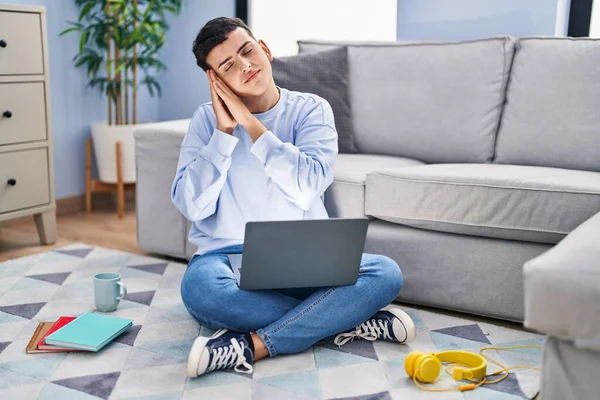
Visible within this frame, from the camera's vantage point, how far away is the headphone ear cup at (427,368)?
5.76ft

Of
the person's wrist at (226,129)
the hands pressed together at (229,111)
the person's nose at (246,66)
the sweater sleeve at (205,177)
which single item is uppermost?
the person's nose at (246,66)

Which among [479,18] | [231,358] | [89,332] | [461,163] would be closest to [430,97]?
[461,163]

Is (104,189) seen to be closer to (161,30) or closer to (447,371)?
(161,30)

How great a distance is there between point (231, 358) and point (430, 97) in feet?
4.51

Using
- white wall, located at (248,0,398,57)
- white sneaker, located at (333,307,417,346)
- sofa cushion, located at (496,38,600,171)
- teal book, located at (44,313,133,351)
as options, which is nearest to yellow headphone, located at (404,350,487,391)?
white sneaker, located at (333,307,417,346)

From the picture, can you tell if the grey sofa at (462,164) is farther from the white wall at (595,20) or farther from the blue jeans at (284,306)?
the white wall at (595,20)

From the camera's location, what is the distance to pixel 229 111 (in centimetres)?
203

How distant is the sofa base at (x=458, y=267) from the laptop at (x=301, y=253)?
1.52 feet

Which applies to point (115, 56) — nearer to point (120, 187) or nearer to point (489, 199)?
point (120, 187)

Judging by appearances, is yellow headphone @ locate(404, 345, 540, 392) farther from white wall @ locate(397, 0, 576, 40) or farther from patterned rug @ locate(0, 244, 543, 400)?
white wall @ locate(397, 0, 576, 40)

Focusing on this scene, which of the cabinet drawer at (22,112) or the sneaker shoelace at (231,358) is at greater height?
the cabinet drawer at (22,112)

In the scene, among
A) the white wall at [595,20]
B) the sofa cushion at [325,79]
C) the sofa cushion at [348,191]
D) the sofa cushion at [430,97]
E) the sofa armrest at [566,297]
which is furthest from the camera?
the white wall at [595,20]

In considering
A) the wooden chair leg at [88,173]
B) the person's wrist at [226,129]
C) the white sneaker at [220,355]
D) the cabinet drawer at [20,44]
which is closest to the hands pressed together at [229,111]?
the person's wrist at [226,129]

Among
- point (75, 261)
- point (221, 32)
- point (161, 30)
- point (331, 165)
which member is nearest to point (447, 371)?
point (331, 165)
